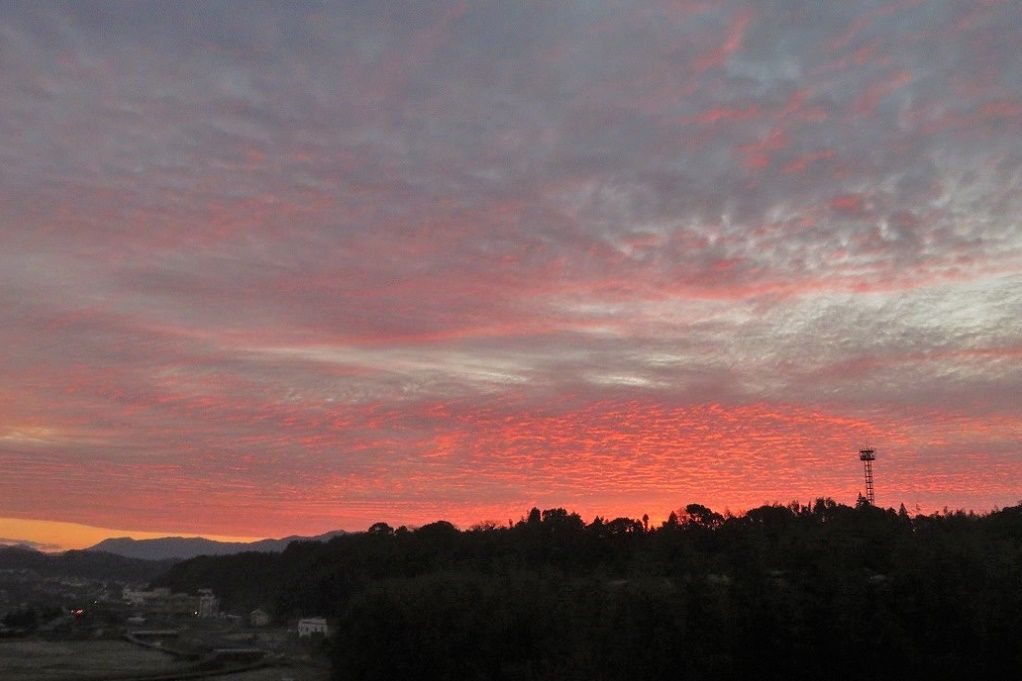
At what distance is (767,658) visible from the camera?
1043 inches

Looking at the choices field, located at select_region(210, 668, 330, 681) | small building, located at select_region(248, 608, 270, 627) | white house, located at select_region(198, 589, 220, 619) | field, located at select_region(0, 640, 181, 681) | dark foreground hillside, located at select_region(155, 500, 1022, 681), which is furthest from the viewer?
white house, located at select_region(198, 589, 220, 619)

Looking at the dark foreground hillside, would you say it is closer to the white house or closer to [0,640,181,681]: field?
[0,640,181,681]: field

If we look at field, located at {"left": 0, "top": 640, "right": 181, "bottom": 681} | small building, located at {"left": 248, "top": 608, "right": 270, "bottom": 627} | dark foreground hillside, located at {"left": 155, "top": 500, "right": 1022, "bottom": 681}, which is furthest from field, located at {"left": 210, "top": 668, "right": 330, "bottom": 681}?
small building, located at {"left": 248, "top": 608, "right": 270, "bottom": 627}

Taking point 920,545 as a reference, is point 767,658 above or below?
below

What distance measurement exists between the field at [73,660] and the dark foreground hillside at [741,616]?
A: 62.7ft

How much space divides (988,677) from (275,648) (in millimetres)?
54176

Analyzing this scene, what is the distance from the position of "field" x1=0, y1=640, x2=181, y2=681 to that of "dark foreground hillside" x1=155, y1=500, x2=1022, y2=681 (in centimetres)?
1912

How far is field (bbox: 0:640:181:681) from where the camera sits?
49.9 metres

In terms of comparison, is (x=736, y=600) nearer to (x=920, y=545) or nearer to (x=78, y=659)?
(x=920, y=545)

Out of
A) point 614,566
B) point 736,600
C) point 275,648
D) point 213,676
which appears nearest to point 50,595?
point 275,648

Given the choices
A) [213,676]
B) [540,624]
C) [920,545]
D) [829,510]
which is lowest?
[213,676]

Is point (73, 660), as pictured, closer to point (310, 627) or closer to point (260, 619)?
point (310, 627)

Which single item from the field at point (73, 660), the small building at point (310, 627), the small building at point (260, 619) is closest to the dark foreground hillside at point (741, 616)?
the field at point (73, 660)

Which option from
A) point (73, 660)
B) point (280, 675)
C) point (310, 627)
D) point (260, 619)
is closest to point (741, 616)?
point (280, 675)
